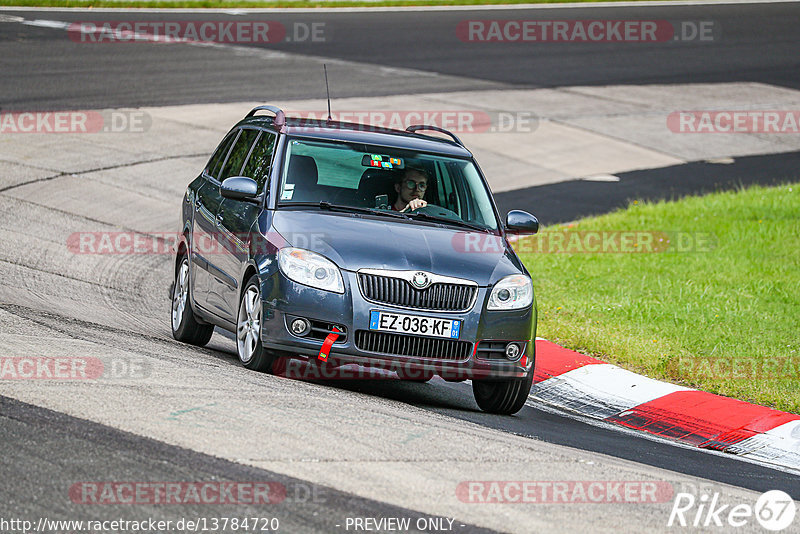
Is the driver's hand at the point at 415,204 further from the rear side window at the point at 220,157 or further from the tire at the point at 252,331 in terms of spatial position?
the rear side window at the point at 220,157

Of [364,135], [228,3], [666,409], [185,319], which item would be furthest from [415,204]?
[228,3]

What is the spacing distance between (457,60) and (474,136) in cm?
827

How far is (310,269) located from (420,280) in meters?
0.72

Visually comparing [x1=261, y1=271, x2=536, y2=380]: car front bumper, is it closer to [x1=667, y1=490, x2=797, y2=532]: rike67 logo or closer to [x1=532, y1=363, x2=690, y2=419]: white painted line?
[x1=532, y1=363, x2=690, y2=419]: white painted line

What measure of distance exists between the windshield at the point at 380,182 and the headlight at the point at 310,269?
829 millimetres

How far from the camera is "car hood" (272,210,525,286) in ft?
25.2

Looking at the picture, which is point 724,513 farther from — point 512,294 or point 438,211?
point 438,211

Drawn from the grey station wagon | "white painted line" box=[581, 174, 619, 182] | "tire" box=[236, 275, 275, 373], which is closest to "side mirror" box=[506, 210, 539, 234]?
the grey station wagon

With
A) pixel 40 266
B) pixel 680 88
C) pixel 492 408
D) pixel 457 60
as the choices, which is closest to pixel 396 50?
pixel 457 60

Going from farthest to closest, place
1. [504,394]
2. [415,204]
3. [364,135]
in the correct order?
1. [364,135]
2. [415,204]
3. [504,394]

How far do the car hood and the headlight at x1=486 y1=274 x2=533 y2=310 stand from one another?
2.1 inches

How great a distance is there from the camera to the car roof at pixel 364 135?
8.98m

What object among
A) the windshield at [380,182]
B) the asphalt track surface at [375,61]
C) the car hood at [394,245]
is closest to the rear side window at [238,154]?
the windshield at [380,182]

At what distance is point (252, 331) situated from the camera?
8.09 m
